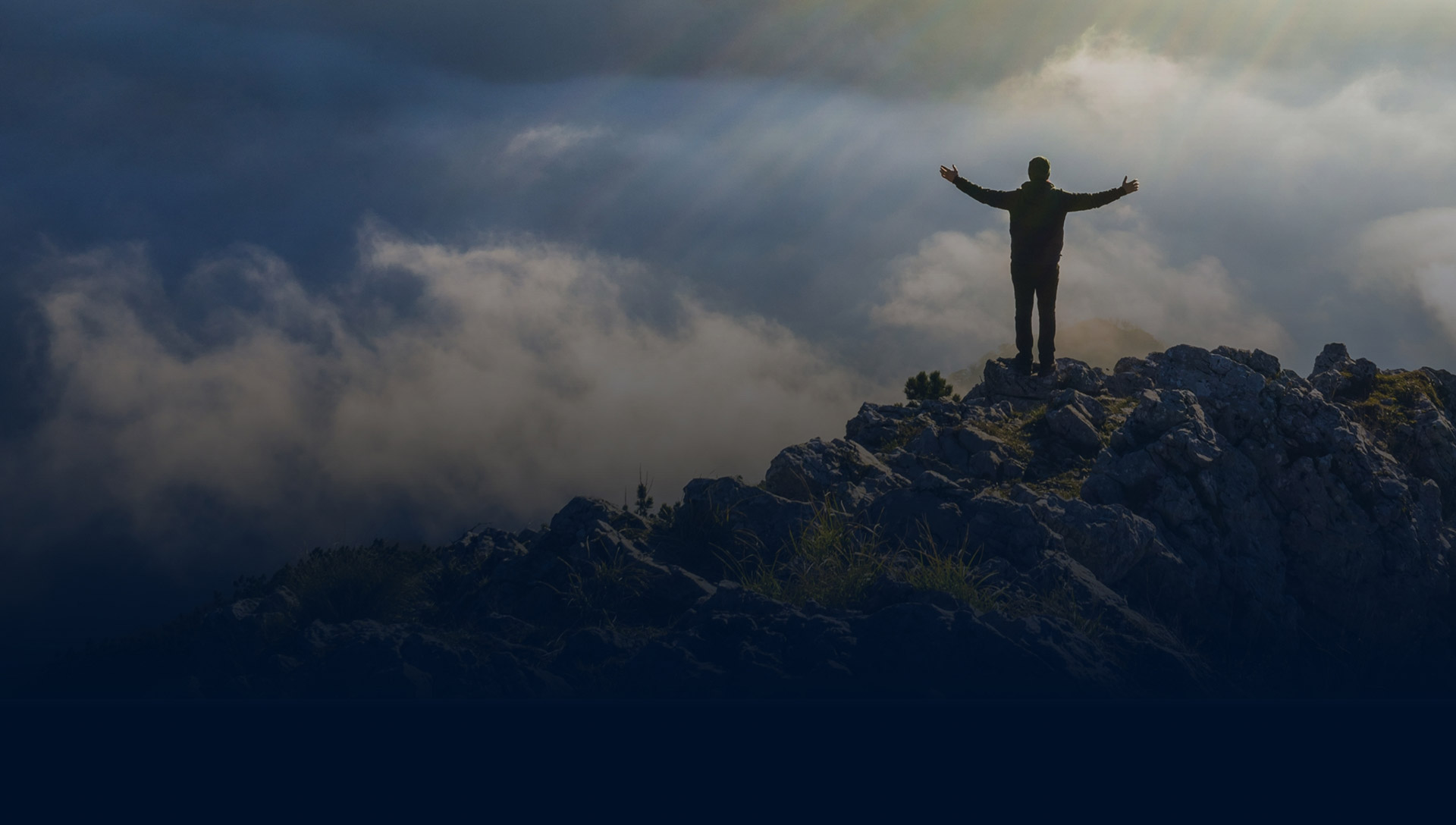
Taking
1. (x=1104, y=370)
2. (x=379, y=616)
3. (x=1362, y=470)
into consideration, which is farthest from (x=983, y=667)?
(x=1104, y=370)

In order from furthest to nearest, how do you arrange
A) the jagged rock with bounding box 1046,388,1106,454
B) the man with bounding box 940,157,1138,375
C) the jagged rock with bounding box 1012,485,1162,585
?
1. the man with bounding box 940,157,1138,375
2. the jagged rock with bounding box 1046,388,1106,454
3. the jagged rock with bounding box 1012,485,1162,585

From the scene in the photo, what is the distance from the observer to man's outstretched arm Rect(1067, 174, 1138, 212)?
47.6ft

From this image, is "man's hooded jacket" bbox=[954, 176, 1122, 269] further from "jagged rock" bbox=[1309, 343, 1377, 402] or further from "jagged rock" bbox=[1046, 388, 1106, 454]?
"jagged rock" bbox=[1309, 343, 1377, 402]

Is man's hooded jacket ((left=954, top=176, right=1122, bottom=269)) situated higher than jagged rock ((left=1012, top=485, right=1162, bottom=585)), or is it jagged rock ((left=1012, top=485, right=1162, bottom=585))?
Answer: man's hooded jacket ((left=954, top=176, right=1122, bottom=269))

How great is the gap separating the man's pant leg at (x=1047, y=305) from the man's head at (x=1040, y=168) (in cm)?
128

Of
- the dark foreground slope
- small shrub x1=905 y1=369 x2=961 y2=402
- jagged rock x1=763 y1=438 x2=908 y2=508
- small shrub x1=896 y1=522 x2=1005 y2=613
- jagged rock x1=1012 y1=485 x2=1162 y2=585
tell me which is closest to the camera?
the dark foreground slope

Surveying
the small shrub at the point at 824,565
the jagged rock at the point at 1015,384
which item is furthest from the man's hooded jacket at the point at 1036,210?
the small shrub at the point at 824,565

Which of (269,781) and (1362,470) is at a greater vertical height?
(1362,470)

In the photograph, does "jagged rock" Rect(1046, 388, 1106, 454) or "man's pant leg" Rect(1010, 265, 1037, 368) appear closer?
"jagged rock" Rect(1046, 388, 1106, 454)

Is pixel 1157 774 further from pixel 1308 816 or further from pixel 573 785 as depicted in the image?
pixel 573 785

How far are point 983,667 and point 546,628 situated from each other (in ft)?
13.3

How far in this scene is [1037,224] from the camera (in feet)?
48.5

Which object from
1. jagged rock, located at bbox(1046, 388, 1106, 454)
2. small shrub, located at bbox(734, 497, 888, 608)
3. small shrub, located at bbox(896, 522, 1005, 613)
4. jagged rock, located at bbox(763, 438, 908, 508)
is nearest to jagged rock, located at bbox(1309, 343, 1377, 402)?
jagged rock, located at bbox(1046, 388, 1106, 454)

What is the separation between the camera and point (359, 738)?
13.9 ft
